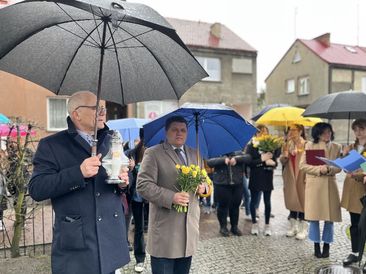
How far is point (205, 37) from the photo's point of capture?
946 inches

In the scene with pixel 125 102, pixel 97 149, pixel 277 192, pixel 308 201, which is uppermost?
pixel 125 102

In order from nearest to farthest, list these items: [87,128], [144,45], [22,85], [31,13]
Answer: [31,13] → [87,128] → [144,45] → [22,85]

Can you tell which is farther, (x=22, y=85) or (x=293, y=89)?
(x=293, y=89)

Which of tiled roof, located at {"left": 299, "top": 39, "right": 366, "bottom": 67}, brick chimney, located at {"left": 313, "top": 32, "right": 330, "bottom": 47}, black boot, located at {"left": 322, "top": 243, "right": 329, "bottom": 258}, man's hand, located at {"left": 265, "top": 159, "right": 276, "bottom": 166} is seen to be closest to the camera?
black boot, located at {"left": 322, "top": 243, "right": 329, "bottom": 258}

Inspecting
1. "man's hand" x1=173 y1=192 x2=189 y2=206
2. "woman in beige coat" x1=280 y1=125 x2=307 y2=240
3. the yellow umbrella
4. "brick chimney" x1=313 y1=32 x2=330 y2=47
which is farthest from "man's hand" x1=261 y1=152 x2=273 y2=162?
"brick chimney" x1=313 y1=32 x2=330 y2=47

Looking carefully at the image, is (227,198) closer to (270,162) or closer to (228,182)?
(228,182)

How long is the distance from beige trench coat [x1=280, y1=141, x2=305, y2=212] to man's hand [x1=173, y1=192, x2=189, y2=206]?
3.71 metres

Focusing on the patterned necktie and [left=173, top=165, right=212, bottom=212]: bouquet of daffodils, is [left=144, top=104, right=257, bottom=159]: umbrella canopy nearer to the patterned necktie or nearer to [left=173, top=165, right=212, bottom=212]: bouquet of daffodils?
the patterned necktie

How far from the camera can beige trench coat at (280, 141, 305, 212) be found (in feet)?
20.8

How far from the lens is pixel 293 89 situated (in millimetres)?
31578

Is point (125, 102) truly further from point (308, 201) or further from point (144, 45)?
point (308, 201)

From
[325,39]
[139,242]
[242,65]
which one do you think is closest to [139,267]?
[139,242]

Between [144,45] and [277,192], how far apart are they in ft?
32.2

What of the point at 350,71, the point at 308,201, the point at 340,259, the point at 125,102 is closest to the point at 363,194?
the point at 308,201
